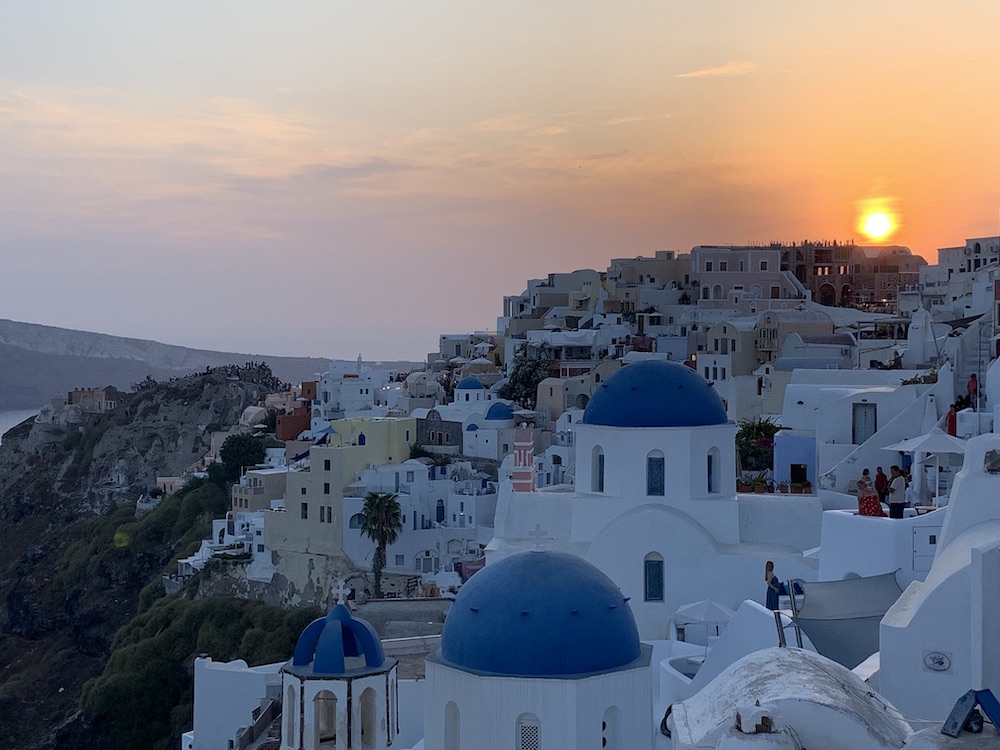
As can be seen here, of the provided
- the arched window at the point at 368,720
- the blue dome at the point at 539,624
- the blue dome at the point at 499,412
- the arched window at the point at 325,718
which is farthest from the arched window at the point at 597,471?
the blue dome at the point at 499,412

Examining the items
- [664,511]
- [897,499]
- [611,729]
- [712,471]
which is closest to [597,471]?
[664,511]

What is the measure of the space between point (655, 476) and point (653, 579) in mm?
1488

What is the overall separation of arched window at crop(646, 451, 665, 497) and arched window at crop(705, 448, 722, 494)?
727 millimetres

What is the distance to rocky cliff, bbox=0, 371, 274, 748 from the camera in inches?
2094

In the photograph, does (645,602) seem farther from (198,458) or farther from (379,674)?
(198,458)

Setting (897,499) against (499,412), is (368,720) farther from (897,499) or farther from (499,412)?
(499,412)

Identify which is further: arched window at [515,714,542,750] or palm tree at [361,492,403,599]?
palm tree at [361,492,403,599]

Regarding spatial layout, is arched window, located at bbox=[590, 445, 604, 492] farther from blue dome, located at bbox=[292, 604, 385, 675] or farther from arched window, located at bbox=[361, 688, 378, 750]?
arched window, located at bbox=[361, 688, 378, 750]

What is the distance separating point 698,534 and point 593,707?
30.7 feet

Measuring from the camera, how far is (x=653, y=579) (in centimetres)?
2069

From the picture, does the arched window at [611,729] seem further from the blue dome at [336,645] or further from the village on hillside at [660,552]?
the blue dome at [336,645]

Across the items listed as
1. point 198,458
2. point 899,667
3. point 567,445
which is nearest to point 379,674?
point 899,667

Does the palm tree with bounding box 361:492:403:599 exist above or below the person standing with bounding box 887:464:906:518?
below

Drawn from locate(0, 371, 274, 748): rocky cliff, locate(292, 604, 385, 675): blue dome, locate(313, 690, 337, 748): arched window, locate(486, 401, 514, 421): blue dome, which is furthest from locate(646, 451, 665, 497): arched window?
locate(0, 371, 274, 748): rocky cliff
